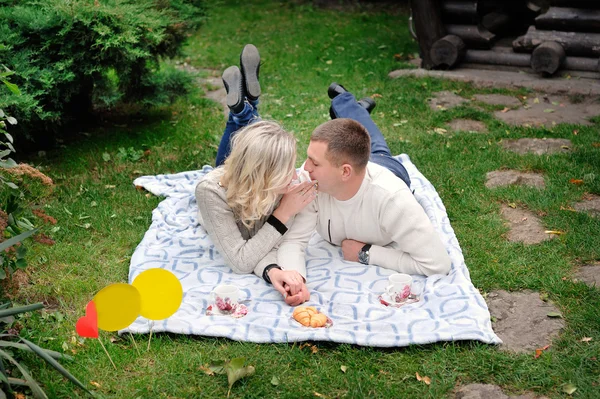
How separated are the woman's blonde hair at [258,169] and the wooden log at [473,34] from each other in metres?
5.31

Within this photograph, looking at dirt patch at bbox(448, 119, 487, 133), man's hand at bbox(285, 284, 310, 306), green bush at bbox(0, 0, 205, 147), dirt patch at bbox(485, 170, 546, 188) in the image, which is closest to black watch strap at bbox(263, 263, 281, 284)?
man's hand at bbox(285, 284, 310, 306)

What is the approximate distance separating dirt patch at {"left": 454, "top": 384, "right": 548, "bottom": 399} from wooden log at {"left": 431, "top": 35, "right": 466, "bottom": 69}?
5950 mm

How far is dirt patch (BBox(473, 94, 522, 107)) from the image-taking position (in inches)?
281

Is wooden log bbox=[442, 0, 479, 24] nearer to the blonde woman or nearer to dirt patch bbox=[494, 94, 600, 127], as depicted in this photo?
dirt patch bbox=[494, 94, 600, 127]

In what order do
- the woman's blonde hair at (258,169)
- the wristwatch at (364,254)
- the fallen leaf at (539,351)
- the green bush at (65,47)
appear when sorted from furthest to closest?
the green bush at (65,47) < the wristwatch at (364,254) < the woman's blonde hair at (258,169) < the fallen leaf at (539,351)

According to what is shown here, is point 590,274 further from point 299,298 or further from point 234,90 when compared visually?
point 234,90

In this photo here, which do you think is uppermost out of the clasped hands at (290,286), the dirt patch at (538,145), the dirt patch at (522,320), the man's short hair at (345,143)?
the man's short hair at (345,143)

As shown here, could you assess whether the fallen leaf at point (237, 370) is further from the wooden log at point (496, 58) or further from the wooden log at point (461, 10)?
the wooden log at point (461, 10)

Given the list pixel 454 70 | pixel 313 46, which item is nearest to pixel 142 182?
pixel 454 70

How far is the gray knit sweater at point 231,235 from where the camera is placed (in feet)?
12.5

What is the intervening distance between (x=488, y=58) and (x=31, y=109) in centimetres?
559

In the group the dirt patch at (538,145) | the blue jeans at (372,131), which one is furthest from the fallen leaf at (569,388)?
the dirt patch at (538,145)

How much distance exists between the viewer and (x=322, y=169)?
3754 mm

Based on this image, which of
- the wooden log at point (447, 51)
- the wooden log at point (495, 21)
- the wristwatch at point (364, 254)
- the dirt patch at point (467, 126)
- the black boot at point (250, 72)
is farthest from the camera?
the wooden log at point (495, 21)
